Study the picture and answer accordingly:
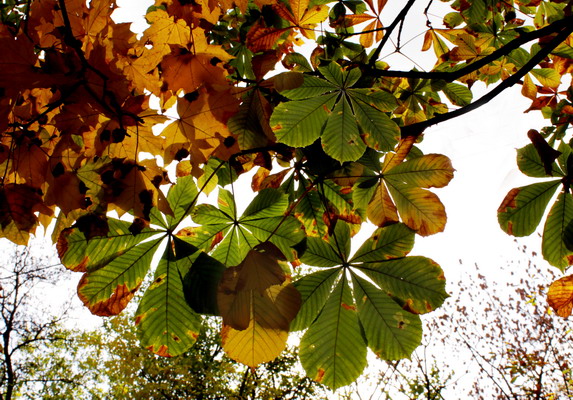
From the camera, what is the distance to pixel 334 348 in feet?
2.40

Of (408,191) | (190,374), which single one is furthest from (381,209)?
(190,374)

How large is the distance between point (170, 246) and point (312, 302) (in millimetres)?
346

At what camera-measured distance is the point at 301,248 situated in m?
0.77

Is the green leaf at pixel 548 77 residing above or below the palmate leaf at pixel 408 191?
above

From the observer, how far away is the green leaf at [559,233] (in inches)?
35.0

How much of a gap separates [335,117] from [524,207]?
551mm

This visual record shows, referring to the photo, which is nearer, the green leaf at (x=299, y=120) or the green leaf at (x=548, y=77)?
the green leaf at (x=299, y=120)

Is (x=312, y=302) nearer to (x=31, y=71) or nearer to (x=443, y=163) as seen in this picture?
(x=443, y=163)

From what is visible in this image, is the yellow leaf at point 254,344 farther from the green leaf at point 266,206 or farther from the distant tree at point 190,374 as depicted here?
the distant tree at point 190,374

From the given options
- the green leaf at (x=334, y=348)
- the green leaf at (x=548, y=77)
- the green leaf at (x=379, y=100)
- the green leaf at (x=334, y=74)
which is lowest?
the green leaf at (x=334, y=348)

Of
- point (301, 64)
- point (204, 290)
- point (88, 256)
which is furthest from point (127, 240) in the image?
point (301, 64)

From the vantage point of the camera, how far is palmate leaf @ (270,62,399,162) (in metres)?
0.82

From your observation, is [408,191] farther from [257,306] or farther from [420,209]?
[257,306]

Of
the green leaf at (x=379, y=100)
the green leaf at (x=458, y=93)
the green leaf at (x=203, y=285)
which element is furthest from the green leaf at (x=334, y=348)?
the green leaf at (x=458, y=93)
